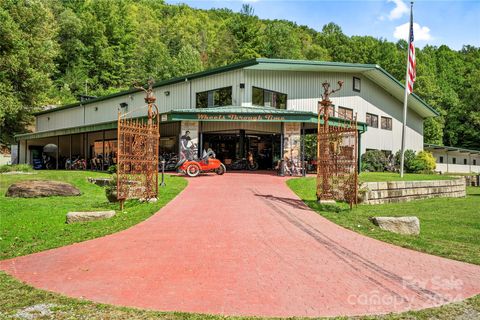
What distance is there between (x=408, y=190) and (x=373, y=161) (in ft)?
40.3

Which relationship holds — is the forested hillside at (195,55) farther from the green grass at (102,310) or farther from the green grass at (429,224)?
the green grass at (102,310)

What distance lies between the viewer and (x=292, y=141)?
68.9 ft

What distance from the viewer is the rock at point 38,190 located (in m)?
12.7

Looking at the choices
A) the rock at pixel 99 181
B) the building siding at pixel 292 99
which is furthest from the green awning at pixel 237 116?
the rock at pixel 99 181

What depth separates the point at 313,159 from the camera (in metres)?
24.8

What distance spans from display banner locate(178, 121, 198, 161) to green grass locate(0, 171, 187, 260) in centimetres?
739

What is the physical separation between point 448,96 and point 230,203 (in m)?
58.9

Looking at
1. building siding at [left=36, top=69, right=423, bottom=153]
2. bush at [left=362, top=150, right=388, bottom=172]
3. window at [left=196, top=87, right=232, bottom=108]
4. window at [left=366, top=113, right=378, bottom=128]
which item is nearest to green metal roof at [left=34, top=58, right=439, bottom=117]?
building siding at [left=36, top=69, right=423, bottom=153]

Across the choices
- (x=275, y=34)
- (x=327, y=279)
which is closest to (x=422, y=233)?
(x=327, y=279)

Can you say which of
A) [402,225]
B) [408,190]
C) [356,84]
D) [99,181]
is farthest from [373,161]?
[402,225]

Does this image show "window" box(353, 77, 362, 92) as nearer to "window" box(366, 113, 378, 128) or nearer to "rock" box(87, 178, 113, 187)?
"window" box(366, 113, 378, 128)

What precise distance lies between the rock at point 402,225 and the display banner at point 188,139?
13313mm

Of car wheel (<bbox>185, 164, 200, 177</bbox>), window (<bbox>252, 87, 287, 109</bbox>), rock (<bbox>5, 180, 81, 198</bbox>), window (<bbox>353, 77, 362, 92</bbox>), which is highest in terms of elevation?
window (<bbox>353, 77, 362, 92</bbox>)

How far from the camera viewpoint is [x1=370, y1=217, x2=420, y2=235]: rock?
8.76 meters
